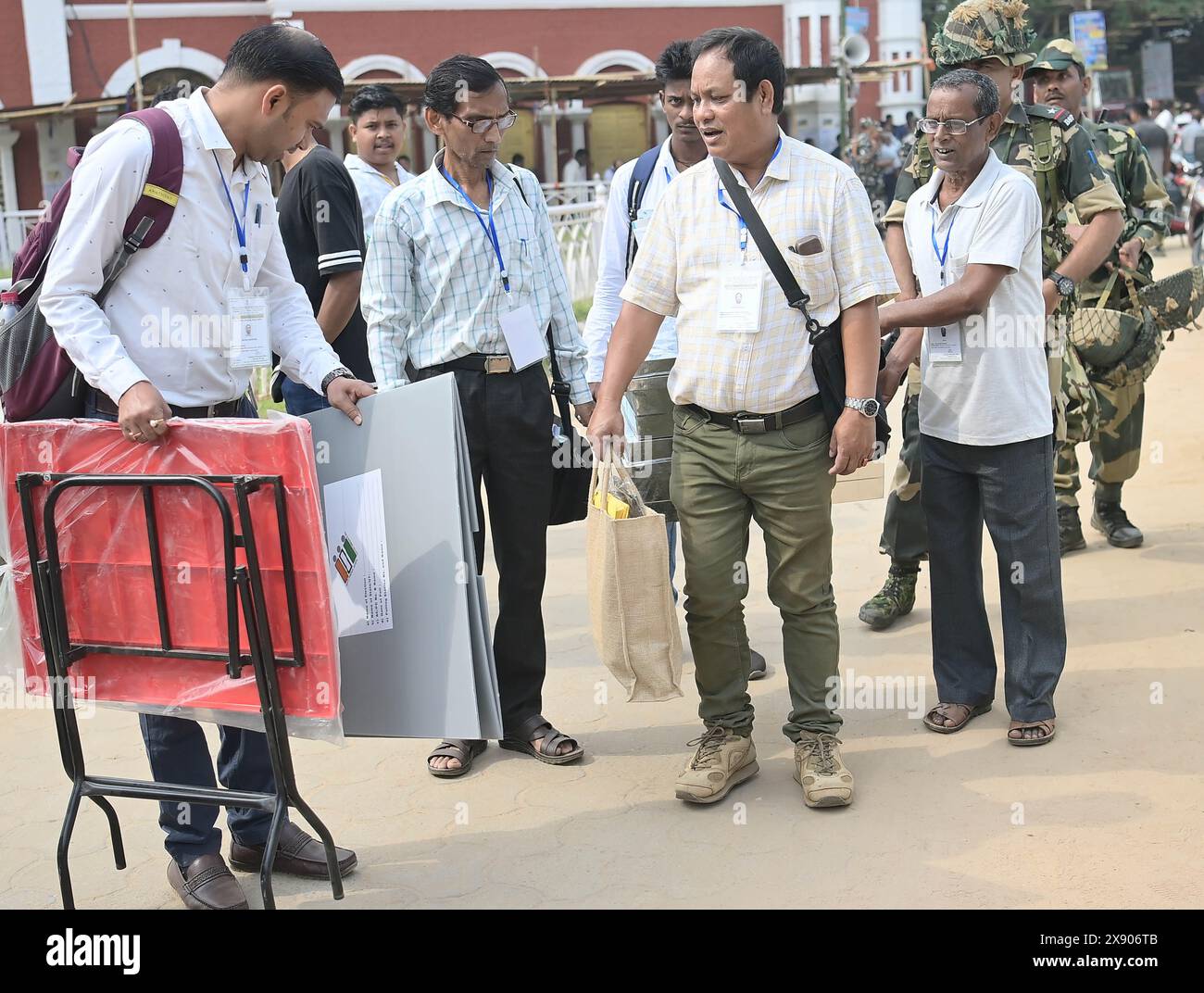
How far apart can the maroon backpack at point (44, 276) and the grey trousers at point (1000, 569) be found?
2.29m

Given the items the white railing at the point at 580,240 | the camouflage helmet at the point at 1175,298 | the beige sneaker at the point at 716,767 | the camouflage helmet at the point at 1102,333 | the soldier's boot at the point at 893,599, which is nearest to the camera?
the beige sneaker at the point at 716,767

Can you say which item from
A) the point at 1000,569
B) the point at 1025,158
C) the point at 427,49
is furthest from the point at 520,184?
the point at 427,49

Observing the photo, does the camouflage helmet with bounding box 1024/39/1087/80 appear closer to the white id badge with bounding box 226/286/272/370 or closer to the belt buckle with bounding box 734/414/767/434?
the belt buckle with bounding box 734/414/767/434

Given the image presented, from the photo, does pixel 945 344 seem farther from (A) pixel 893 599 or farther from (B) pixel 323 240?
(B) pixel 323 240

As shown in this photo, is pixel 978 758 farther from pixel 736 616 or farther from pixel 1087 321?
pixel 1087 321

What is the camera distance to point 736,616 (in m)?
3.67

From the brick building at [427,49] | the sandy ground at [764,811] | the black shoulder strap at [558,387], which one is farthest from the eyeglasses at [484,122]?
the brick building at [427,49]

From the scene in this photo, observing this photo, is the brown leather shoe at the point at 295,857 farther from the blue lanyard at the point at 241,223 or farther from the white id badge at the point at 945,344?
→ the white id badge at the point at 945,344

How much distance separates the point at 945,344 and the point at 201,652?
226 cm

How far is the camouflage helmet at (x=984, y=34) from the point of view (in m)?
4.24

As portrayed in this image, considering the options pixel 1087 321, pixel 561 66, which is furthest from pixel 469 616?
pixel 561 66

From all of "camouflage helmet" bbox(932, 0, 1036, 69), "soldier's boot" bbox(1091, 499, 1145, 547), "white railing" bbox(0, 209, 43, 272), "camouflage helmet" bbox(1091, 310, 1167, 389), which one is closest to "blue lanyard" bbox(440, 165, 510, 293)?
"camouflage helmet" bbox(932, 0, 1036, 69)

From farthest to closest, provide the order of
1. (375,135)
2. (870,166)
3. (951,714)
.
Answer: (870,166) → (375,135) → (951,714)

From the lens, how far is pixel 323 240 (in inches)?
173
